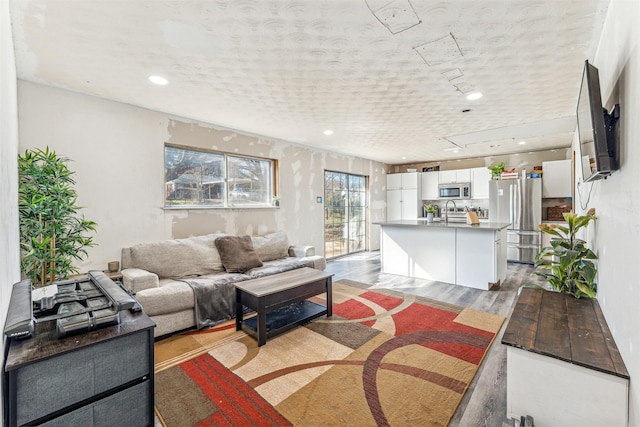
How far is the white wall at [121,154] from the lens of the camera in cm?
281

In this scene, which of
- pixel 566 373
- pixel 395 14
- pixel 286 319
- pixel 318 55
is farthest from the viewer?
pixel 286 319

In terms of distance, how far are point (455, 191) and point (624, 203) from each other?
19.7 ft

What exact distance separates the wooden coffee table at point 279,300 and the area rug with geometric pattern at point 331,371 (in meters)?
0.09

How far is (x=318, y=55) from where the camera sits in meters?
2.25

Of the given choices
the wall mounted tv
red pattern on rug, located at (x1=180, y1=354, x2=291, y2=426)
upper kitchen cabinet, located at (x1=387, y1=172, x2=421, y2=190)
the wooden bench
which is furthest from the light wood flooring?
upper kitchen cabinet, located at (x1=387, y1=172, x2=421, y2=190)

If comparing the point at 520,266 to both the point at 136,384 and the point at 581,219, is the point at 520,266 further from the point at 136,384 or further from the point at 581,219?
the point at 136,384

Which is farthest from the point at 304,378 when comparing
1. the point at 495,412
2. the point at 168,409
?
the point at 495,412

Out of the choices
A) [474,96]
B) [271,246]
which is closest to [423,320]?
[271,246]

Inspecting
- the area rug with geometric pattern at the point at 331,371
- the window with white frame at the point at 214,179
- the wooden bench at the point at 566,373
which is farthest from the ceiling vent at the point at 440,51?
the window with white frame at the point at 214,179

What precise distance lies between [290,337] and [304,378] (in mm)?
644

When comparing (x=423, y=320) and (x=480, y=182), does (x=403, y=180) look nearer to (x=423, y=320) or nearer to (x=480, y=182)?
(x=480, y=182)

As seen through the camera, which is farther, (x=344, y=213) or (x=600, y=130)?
(x=344, y=213)

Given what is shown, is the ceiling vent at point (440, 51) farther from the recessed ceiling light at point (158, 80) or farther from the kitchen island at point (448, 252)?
the kitchen island at point (448, 252)

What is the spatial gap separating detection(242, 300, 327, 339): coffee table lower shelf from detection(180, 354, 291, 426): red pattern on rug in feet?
1.73
